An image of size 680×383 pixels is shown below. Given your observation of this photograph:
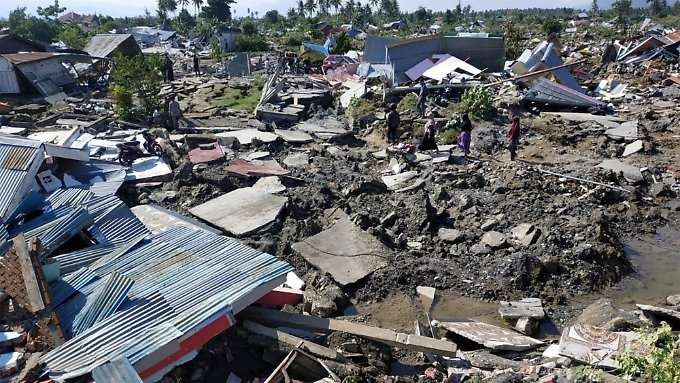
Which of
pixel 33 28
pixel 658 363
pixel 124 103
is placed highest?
pixel 33 28

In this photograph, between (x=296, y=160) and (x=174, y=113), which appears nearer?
(x=296, y=160)

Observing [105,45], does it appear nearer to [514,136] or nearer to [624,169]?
[514,136]

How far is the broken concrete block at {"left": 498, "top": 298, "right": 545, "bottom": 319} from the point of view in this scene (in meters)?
6.46

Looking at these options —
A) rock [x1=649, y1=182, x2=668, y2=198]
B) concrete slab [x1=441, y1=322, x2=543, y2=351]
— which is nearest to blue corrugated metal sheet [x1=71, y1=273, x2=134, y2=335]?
concrete slab [x1=441, y1=322, x2=543, y2=351]

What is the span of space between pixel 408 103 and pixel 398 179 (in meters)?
6.52

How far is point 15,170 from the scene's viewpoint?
7.24 m

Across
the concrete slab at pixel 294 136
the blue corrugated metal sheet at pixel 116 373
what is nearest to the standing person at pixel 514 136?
the concrete slab at pixel 294 136

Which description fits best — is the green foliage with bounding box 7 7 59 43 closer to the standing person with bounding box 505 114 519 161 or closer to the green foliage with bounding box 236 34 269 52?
the green foliage with bounding box 236 34 269 52

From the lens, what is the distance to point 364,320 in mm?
6578

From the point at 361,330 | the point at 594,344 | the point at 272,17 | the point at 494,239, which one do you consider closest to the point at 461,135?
the point at 494,239

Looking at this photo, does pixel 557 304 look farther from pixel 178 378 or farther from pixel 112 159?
pixel 112 159

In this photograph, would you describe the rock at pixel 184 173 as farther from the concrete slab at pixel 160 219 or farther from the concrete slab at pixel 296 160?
the concrete slab at pixel 296 160

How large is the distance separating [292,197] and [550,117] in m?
9.16

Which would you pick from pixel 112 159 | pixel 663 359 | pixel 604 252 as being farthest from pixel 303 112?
pixel 663 359
